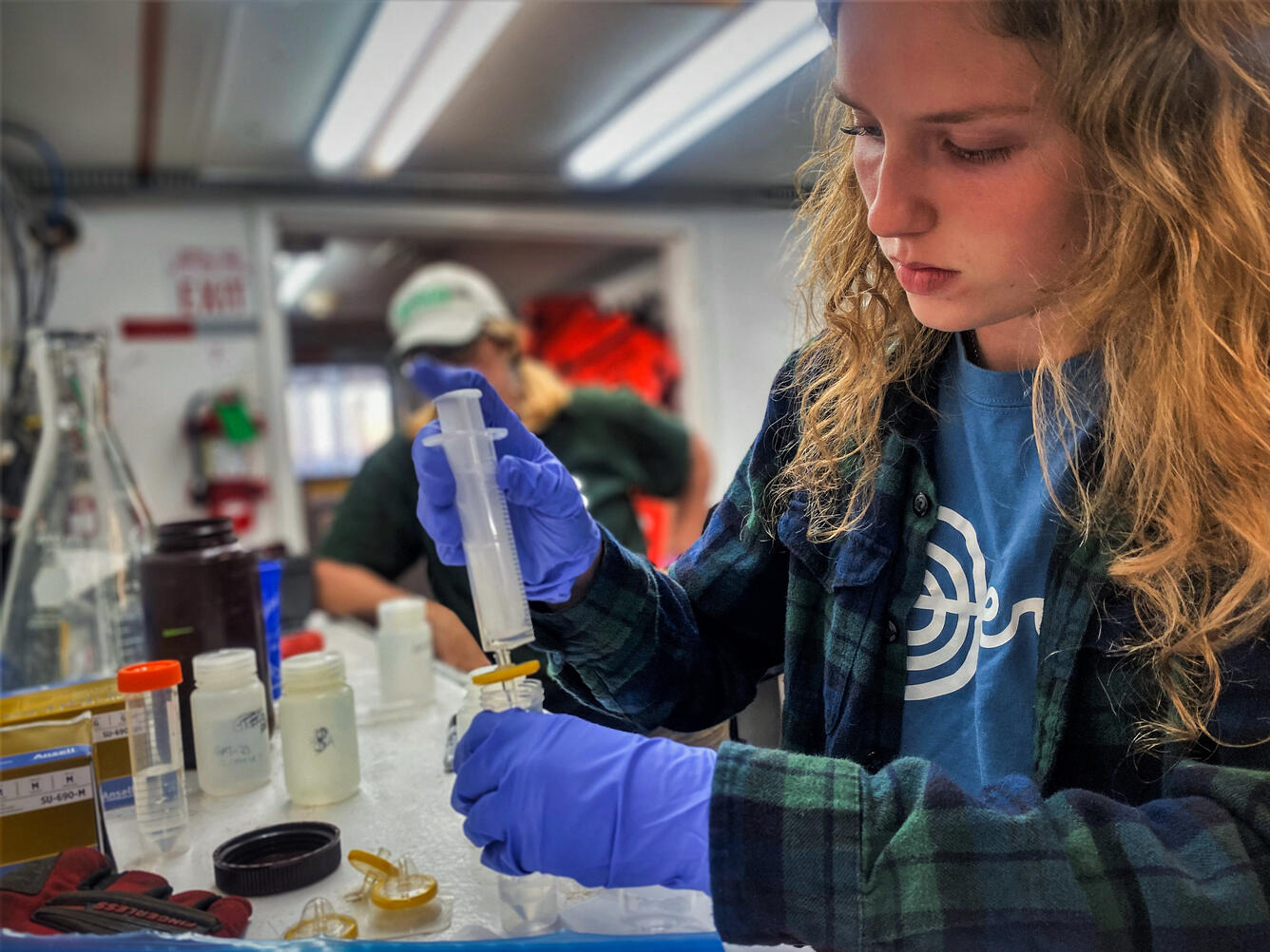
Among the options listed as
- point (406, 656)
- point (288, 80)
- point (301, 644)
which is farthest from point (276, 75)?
point (406, 656)

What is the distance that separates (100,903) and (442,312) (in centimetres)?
135

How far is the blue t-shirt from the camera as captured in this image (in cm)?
74

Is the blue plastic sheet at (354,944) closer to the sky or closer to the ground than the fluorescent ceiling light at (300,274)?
closer to the ground

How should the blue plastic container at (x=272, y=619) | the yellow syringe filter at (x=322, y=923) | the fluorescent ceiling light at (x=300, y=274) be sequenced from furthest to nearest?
the fluorescent ceiling light at (x=300, y=274) → the blue plastic container at (x=272, y=619) → the yellow syringe filter at (x=322, y=923)

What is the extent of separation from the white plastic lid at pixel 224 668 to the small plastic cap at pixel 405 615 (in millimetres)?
280

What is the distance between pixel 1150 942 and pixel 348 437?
5.05 m

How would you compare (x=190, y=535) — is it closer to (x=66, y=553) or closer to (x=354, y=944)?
(x=66, y=553)

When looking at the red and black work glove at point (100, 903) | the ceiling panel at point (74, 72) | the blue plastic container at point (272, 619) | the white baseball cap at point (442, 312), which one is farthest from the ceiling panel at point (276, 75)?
the red and black work glove at point (100, 903)

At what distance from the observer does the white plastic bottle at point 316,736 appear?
0.94m

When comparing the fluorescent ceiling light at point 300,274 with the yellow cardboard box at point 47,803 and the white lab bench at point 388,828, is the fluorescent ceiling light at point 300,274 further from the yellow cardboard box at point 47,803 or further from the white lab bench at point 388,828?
the yellow cardboard box at point 47,803

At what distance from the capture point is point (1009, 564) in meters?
0.76

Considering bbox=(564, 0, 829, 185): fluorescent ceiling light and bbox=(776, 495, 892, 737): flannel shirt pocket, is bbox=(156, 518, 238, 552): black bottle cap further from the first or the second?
bbox=(564, 0, 829, 185): fluorescent ceiling light

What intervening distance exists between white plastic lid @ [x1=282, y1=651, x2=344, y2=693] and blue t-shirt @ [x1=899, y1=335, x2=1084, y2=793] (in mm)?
558

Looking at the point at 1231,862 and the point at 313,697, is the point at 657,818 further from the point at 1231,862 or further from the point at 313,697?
the point at 313,697
